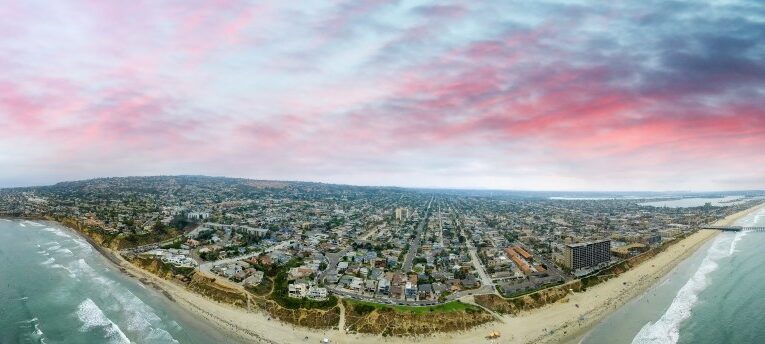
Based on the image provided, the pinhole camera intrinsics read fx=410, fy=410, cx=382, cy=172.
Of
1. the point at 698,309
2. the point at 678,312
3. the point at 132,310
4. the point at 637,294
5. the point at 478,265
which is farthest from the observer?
the point at 478,265

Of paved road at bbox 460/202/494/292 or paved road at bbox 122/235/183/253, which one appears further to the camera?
paved road at bbox 122/235/183/253

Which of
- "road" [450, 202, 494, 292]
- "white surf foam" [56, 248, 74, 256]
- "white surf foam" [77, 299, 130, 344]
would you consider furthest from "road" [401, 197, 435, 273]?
"white surf foam" [56, 248, 74, 256]

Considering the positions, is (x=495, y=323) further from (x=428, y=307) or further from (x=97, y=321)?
(x=97, y=321)

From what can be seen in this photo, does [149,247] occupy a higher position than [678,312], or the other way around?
[149,247]

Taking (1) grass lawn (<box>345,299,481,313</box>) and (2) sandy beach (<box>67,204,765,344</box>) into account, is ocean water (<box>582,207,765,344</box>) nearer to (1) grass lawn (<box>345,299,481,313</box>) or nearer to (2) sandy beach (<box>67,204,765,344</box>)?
(2) sandy beach (<box>67,204,765,344</box>)

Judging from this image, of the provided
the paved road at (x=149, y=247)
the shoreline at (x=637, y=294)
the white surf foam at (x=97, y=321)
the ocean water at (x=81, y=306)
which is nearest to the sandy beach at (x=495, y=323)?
the shoreline at (x=637, y=294)

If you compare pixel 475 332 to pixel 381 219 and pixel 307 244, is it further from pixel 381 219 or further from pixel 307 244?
pixel 381 219

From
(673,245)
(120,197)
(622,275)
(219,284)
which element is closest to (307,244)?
(219,284)

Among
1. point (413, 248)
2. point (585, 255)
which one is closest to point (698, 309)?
point (585, 255)
